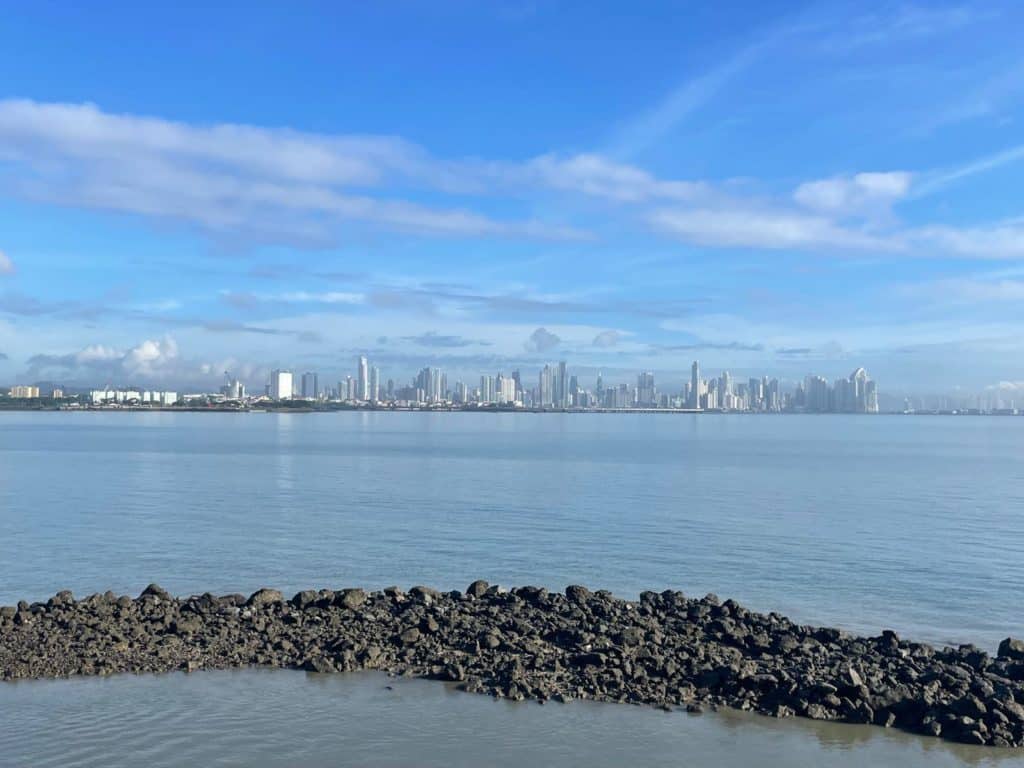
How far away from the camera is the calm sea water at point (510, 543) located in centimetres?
1471

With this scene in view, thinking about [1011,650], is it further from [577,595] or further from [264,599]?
[264,599]

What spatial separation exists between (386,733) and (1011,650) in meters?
10.5

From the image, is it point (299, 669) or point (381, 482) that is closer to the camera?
point (299, 669)

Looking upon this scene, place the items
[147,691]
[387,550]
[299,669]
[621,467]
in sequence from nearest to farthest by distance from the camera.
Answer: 1. [147,691]
2. [299,669]
3. [387,550]
4. [621,467]

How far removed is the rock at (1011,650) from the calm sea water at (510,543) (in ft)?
6.52

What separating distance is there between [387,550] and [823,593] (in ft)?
40.7

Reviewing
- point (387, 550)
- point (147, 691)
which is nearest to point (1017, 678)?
point (147, 691)

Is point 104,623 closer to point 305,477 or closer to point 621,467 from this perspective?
point 305,477

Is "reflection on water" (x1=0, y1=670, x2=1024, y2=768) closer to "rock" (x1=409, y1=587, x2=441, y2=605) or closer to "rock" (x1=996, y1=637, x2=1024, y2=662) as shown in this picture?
"rock" (x1=996, y1=637, x2=1024, y2=662)

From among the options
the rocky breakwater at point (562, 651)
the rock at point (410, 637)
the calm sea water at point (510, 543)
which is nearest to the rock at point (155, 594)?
the rocky breakwater at point (562, 651)

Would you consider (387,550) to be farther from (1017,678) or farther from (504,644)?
(1017,678)

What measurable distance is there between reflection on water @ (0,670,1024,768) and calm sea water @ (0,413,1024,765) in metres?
0.08

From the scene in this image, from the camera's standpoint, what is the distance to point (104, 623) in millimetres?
17375

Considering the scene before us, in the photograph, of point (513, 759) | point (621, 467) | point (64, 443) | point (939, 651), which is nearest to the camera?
point (513, 759)
